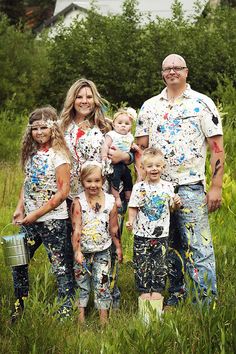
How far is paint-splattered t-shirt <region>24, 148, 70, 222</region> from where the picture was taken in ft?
18.1

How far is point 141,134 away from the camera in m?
5.65

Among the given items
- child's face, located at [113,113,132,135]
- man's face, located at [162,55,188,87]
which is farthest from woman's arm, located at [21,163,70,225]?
man's face, located at [162,55,188,87]

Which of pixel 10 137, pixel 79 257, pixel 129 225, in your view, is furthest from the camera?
pixel 10 137

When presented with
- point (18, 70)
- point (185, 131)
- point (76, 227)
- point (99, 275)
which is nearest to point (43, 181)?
point (76, 227)

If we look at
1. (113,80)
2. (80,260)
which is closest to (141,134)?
(80,260)

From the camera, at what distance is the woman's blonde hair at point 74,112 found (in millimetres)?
5738

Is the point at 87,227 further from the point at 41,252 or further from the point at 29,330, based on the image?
the point at 41,252

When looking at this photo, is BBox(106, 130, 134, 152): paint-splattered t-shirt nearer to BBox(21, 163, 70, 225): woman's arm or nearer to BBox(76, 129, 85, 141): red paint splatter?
BBox(76, 129, 85, 141): red paint splatter

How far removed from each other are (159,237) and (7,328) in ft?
4.11

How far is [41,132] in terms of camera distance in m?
5.56

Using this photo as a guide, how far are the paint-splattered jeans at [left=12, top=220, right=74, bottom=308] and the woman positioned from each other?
0.33 meters

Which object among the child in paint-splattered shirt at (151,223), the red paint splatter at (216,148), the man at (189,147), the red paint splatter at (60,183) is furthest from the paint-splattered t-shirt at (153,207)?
the red paint splatter at (60,183)

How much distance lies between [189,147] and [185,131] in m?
0.11

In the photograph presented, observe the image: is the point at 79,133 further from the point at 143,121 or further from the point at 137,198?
the point at 137,198
